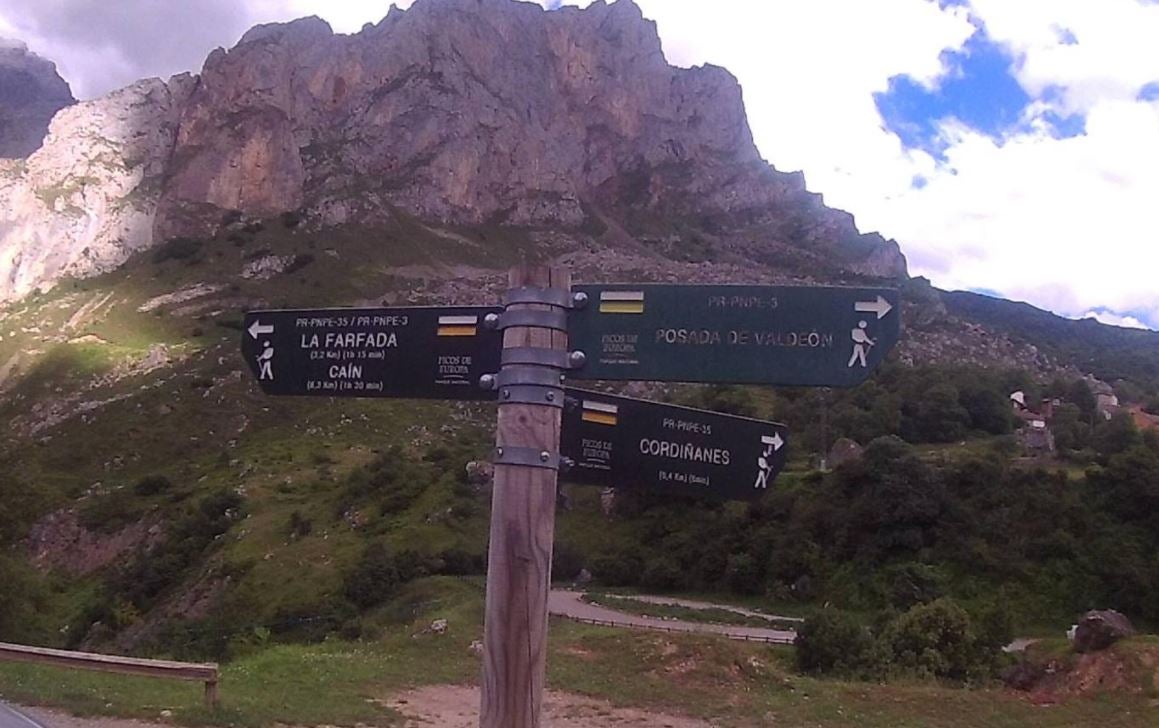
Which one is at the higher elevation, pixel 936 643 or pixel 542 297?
pixel 542 297

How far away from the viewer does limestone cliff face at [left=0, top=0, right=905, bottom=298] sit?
95.5 metres

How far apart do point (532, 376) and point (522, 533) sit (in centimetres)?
51

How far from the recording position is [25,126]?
126 meters

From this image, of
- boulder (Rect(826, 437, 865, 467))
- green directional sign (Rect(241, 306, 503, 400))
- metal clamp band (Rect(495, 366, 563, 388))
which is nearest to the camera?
metal clamp band (Rect(495, 366, 563, 388))

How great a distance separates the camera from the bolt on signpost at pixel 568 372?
3.23 m

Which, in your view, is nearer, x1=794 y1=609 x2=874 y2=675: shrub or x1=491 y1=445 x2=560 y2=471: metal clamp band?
x1=491 y1=445 x2=560 y2=471: metal clamp band

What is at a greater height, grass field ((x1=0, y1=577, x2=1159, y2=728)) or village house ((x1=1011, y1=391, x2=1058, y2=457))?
→ village house ((x1=1011, y1=391, x2=1058, y2=457))

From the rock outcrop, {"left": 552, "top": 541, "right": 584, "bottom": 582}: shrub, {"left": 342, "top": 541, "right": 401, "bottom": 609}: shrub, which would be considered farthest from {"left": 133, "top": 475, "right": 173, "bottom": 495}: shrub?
the rock outcrop

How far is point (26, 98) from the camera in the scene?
459 ft

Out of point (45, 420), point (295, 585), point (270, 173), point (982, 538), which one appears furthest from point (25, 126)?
point (982, 538)

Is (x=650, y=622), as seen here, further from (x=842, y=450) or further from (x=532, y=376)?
(x=532, y=376)

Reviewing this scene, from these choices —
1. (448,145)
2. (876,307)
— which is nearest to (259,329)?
(876,307)

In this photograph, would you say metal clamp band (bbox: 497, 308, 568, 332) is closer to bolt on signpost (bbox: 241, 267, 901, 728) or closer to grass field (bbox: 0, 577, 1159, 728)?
bolt on signpost (bbox: 241, 267, 901, 728)

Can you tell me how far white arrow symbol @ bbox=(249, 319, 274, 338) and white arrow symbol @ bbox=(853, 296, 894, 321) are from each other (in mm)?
2305
